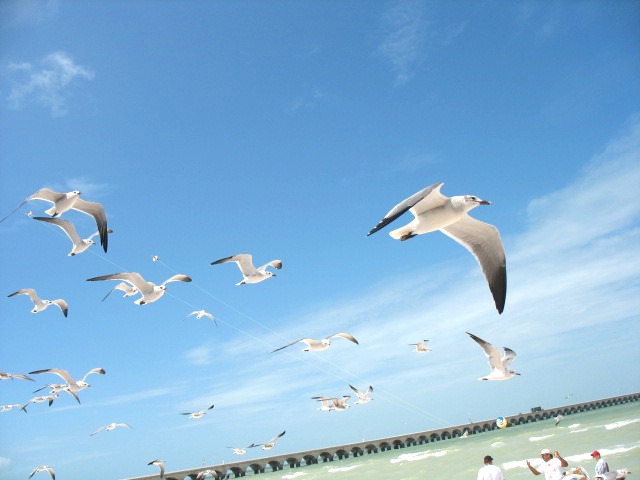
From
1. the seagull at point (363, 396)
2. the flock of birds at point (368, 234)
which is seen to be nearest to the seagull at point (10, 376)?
the flock of birds at point (368, 234)

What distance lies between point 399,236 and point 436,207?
625 millimetres

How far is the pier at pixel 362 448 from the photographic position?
54284mm

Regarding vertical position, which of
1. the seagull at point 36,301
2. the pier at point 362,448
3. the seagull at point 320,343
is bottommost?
the pier at point 362,448

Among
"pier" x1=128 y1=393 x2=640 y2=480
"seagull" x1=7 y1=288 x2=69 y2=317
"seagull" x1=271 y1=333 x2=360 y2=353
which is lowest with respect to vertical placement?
"pier" x1=128 y1=393 x2=640 y2=480

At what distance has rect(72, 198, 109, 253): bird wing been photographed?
1250 centimetres

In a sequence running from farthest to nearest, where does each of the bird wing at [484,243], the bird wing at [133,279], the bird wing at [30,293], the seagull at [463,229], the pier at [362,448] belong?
the pier at [362,448], the bird wing at [30,293], the bird wing at [133,279], the bird wing at [484,243], the seagull at [463,229]

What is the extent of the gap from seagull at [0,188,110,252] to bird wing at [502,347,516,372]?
28.1 ft

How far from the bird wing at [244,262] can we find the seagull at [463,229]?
7.12m

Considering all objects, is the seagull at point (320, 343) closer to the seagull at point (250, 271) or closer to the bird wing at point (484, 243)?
the seagull at point (250, 271)

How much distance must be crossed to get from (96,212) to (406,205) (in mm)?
9162

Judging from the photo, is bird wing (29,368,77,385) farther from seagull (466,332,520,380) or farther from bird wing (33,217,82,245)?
seagull (466,332,520,380)

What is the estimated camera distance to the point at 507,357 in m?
11.9

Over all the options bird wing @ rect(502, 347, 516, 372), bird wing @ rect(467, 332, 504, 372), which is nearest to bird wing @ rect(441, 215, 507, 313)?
bird wing @ rect(467, 332, 504, 372)

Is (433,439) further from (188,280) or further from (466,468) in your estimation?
(188,280)
